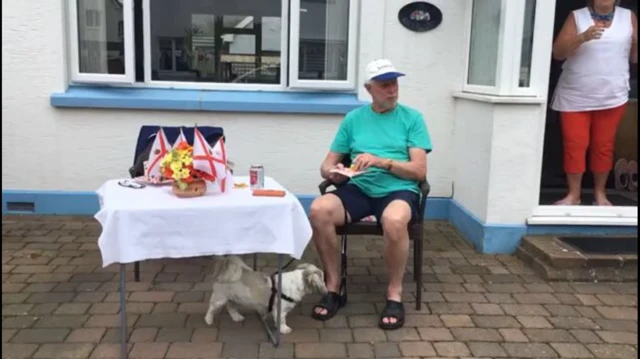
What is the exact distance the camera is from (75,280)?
12.7 ft

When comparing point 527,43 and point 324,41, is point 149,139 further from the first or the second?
point 527,43

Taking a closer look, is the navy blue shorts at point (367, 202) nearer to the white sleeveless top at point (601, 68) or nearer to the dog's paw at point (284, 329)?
the dog's paw at point (284, 329)

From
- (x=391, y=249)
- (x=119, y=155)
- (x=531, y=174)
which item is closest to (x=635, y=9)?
(x=531, y=174)

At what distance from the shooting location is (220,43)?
538 centimetres

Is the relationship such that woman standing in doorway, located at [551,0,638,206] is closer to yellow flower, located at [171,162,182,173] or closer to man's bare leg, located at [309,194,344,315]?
man's bare leg, located at [309,194,344,315]

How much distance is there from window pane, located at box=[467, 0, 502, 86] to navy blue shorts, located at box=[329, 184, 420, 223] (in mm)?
1523

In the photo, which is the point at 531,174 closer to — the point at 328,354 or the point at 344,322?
the point at 344,322

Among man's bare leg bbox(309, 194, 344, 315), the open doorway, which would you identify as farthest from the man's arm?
the open doorway

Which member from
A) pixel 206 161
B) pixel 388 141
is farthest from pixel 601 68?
pixel 206 161

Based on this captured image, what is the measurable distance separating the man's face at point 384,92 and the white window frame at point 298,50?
1.68 meters

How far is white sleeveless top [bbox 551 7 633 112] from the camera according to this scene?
4551 mm

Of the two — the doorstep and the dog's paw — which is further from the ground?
the doorstep

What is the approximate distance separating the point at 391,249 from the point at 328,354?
68cm

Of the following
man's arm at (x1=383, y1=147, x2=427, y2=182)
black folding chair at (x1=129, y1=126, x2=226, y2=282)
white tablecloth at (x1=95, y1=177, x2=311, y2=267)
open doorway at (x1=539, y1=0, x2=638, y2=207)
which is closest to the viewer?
white tablecloth at (x1=95, y1=177, x2=311, y2=267)
